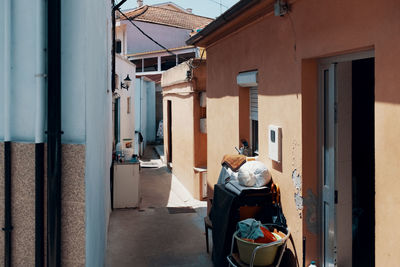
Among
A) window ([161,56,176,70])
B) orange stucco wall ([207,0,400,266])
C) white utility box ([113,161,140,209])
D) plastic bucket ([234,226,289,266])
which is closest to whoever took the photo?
orange stucco wall ([207,0,400,266])

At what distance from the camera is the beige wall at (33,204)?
328cm

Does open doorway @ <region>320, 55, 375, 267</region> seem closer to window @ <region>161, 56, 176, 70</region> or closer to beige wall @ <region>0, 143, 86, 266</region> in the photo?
beige wall @ <region>0, 143, 86, 266</region>

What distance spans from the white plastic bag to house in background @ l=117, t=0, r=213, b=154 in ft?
60.4

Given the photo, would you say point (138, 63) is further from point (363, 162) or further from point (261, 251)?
point (261, 251)

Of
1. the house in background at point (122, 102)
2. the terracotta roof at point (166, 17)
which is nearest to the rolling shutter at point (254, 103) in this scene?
the house in background at point (122, 102)

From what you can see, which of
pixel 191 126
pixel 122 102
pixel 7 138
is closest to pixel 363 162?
pixel 7 138

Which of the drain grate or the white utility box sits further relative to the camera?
the white utility box

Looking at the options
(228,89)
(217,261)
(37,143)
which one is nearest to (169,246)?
(217,261)

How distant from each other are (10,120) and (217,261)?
3196 millimetres

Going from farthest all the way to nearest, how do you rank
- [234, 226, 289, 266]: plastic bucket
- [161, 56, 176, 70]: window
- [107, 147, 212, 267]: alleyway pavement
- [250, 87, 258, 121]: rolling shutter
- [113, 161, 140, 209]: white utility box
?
[161, 56, 176, 70]: window, [113, 161, 140, 209]: white utility box, [107, 147, 212, 267]: alleyway pavement, [250, 87, 258, 121]: rolling shutter, [234, 226, 289, 266]: plastic bucket

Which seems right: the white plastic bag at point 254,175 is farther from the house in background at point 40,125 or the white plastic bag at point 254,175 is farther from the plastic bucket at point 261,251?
the house in background at point 40,125

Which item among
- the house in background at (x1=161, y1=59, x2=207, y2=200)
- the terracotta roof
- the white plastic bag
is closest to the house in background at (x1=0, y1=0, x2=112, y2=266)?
the white plastic bag

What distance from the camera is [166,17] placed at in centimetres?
3067

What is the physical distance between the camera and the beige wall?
3.28 m
